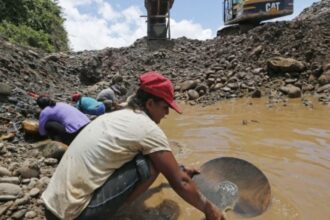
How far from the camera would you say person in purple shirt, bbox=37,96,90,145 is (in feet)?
15.8

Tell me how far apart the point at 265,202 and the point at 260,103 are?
5.20m

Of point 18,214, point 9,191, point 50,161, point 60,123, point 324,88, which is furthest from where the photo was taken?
point 324,88

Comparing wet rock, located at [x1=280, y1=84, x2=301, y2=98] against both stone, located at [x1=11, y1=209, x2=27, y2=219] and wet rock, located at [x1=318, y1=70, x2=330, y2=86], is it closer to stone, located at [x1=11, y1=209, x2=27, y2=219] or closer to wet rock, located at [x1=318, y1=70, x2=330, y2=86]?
wet rock, located at [x1=318, y1=70, x2=330, y2=86]

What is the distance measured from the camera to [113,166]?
226 centimetres

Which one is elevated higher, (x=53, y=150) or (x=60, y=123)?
(x=60, y=123)

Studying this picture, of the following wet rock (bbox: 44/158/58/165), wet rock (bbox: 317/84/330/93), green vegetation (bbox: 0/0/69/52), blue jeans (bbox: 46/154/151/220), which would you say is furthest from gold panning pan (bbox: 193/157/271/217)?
green vegetation (bbox: 0/0/69/52)

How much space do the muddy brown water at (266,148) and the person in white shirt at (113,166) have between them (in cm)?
73

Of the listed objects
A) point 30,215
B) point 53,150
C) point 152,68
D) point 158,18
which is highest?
point 158,18

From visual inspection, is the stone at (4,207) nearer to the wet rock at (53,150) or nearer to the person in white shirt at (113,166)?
the person in white shirt at (113,166)

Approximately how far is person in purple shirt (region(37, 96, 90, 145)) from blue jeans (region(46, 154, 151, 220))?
2546mm

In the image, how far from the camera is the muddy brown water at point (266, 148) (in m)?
3.11

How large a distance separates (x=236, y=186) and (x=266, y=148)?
1980 millimetres

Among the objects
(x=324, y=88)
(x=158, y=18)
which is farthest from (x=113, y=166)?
(x=158, y=18)

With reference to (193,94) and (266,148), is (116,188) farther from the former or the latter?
(193,94)
